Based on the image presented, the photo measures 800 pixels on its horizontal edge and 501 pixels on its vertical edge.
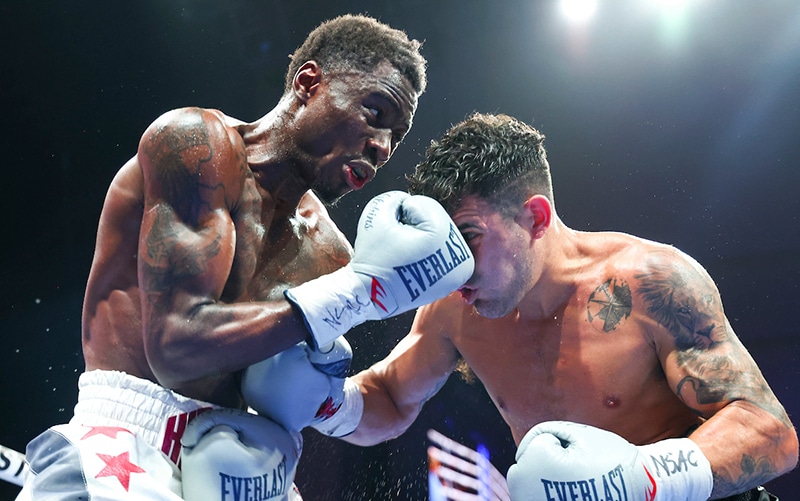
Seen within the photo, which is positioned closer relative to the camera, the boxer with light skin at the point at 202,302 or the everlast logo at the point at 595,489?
the everlast logo at the point at 595,489

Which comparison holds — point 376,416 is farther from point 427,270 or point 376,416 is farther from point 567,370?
point 427,270

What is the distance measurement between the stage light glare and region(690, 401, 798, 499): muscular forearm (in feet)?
12.1

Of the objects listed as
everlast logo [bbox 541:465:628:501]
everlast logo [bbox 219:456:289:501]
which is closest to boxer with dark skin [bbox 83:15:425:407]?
everlast logo [bbox 219:456:289:501]

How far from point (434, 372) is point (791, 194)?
3.33m

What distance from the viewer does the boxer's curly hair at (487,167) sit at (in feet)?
7.75

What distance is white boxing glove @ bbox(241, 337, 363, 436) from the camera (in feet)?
→ 6.23

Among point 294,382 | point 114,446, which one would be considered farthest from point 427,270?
point 114,446

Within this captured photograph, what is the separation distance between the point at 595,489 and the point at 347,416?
1.04m

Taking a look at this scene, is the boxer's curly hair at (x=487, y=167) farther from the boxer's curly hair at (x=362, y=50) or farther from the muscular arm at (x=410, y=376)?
the muscular arm at (x=410, y=376)

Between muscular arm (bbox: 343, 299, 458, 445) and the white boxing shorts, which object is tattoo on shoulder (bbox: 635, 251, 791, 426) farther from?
the white boxing shorts

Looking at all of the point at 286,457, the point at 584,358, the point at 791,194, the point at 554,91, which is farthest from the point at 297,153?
the point at 791,194

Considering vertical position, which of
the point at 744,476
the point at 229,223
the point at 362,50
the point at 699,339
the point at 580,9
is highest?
the point at 580,9

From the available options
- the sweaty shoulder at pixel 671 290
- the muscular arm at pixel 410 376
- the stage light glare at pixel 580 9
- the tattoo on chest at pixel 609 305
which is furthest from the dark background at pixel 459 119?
the sweaty shoulder at pixel 671 290

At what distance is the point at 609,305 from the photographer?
226 cm
